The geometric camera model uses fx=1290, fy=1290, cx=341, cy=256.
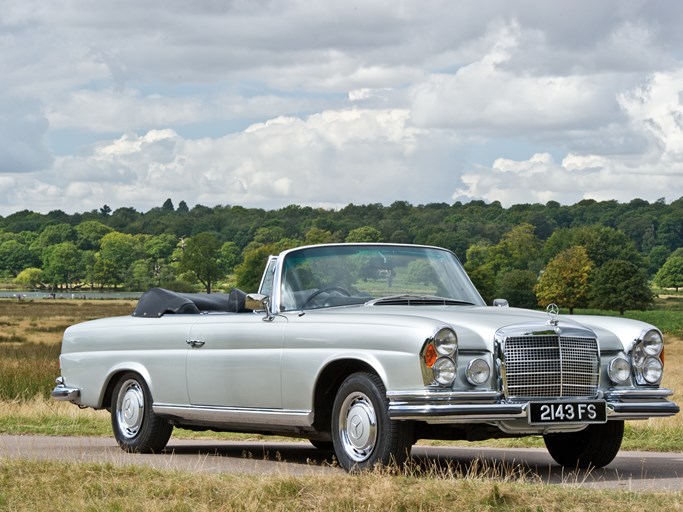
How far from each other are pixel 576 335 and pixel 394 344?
1504 millimetres

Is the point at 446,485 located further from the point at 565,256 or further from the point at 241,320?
the point at 565,256

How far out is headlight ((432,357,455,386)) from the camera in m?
9.14

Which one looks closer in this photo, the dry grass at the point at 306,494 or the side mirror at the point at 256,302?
the dry grass at the point at 306,494

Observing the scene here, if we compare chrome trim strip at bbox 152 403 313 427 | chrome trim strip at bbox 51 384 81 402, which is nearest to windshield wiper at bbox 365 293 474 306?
chrome trim strip at bbox 152 403 313 427

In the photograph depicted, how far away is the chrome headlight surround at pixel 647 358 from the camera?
1012cm

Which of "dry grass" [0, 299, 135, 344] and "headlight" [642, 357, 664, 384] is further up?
"headlight" [642, 357, 664, 384]

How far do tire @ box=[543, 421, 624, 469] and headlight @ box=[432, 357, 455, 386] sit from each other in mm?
1763

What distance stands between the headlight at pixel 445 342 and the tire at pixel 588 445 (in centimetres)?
182

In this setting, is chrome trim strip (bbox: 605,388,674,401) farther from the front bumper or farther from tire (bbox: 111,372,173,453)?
tire (bbox: 111,372,173,453)

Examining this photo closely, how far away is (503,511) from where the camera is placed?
24.6 ft

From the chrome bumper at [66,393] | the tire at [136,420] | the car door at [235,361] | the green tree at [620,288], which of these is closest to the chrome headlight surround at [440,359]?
the car door at [235,361]

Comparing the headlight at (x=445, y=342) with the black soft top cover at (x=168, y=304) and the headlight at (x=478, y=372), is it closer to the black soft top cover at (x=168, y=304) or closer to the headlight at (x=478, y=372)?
the headlight at (x=478, y=372)

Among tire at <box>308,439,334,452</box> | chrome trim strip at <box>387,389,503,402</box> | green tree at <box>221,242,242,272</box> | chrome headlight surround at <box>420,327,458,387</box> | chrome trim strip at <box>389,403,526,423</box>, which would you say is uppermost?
green tree at <box>221,242,242,272</box>

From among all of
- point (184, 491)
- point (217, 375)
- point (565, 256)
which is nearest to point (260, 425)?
point (217, 375)
